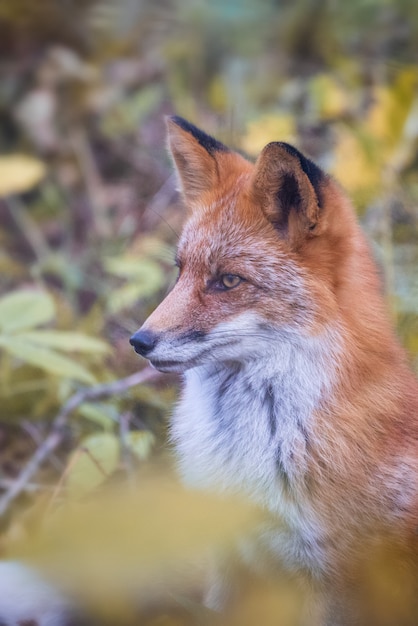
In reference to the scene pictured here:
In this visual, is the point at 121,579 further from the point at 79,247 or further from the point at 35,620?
the point at 79,247

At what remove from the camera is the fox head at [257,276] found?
196 cm

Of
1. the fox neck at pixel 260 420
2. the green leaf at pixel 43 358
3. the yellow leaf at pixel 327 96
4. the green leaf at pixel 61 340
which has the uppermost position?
the yellow leaf at pixel 327 96

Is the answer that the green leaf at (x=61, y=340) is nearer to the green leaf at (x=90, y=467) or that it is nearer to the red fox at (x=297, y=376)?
the green leaf at (x=90, y=467)

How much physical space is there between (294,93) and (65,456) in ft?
10.8

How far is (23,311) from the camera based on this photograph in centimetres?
288

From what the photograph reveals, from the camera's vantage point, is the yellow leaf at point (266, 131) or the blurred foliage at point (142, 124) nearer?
the blurred foliage at point (142, 124)

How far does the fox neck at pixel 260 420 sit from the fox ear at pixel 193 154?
0.59 meters

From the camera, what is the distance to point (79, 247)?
5.03m

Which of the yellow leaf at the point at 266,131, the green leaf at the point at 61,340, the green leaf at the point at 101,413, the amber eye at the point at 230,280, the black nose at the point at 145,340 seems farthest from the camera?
the yellow leaf at the point at 266,131

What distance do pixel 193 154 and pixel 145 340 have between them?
26.5 inches

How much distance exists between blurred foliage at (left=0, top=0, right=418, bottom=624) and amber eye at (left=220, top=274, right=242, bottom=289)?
4.87 ft

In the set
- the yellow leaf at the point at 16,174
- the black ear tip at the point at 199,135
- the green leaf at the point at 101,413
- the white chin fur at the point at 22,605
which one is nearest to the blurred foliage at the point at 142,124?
the yellow leaf at the point at 16,174

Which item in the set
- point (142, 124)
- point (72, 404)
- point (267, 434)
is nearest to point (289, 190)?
point (267, 434)

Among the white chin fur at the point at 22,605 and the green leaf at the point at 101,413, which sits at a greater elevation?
the green leaf at the point at 101,413
